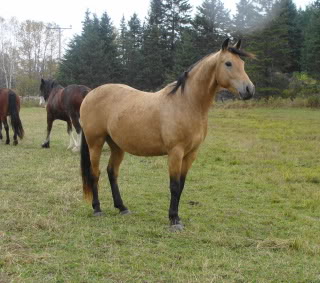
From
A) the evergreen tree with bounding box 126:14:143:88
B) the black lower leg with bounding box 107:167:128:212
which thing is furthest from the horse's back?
the evergreen tree with bounding box 126:14:143:88

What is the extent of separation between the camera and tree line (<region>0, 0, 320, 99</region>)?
31.3 m

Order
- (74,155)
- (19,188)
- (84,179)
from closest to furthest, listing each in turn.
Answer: (84,179), (19,188), (74,155)

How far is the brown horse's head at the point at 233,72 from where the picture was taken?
4.48m

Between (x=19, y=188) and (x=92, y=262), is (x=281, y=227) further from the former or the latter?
(x=19, y=188)

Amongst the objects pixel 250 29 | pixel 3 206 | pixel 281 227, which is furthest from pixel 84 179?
pixel 250 29

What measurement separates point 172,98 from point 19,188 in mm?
3253

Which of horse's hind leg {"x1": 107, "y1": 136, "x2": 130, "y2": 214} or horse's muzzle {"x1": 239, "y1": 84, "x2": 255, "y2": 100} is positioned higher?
horse's muzzle {"x1": 239, "y1": 84, "x2": 255, "y2": 100}

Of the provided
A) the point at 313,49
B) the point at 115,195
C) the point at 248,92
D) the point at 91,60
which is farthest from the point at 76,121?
the point at 91,60

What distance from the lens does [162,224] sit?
4.92 metres

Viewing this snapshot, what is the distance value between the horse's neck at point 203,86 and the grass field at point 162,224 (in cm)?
150

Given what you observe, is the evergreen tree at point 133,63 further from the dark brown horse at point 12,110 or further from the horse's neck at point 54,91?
the dark brown horse at point 12,110

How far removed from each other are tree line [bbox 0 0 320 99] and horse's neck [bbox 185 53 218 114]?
26.3 meters

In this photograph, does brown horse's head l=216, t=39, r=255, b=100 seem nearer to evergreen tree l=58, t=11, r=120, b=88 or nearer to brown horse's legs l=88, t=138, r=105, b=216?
brown horse's legs l=88, t=138, r=105, b=216

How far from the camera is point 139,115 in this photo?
5.01m
